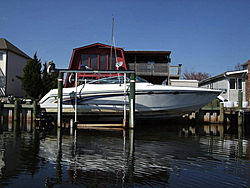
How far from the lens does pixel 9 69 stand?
31094 mm

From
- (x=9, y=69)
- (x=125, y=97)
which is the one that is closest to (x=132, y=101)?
(x=125, y=97)

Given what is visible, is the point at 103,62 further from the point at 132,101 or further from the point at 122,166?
the point at 122,166

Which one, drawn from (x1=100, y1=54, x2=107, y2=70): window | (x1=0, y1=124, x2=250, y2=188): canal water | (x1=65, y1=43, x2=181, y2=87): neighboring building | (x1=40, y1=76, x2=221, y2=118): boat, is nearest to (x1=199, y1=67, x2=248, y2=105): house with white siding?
(x1=65, y1=43, x2=181, y2=87): neighboring building

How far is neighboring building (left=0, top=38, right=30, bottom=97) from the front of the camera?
97.3 ft

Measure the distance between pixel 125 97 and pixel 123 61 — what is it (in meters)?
5.93

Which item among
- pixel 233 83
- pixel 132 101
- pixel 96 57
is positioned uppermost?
pixel 96 57

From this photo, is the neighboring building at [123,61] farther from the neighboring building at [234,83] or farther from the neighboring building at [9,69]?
the neighboring building at [9,69]

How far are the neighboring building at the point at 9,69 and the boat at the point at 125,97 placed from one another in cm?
1765

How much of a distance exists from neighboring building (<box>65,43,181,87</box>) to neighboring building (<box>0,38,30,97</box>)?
13.7 metres

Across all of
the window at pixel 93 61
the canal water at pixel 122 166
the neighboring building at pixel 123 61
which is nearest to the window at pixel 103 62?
the neighboring building at pixel 123 61

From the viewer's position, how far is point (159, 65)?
66.1 feet

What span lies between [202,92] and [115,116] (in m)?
4.82

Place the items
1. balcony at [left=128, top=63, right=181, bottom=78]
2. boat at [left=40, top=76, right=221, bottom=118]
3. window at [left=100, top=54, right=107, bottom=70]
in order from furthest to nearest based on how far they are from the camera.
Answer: balcony at [left=128, top=63, right=181, bottom=78], window at [left=100, top=54, right=107, bottom=70], boat at [left=40, top=76, right=221, bottom=118]

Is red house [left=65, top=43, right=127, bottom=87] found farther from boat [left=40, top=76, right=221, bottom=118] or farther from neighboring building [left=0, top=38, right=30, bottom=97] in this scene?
neighboring building [left=0, top=38, right=30, bottom=97]
